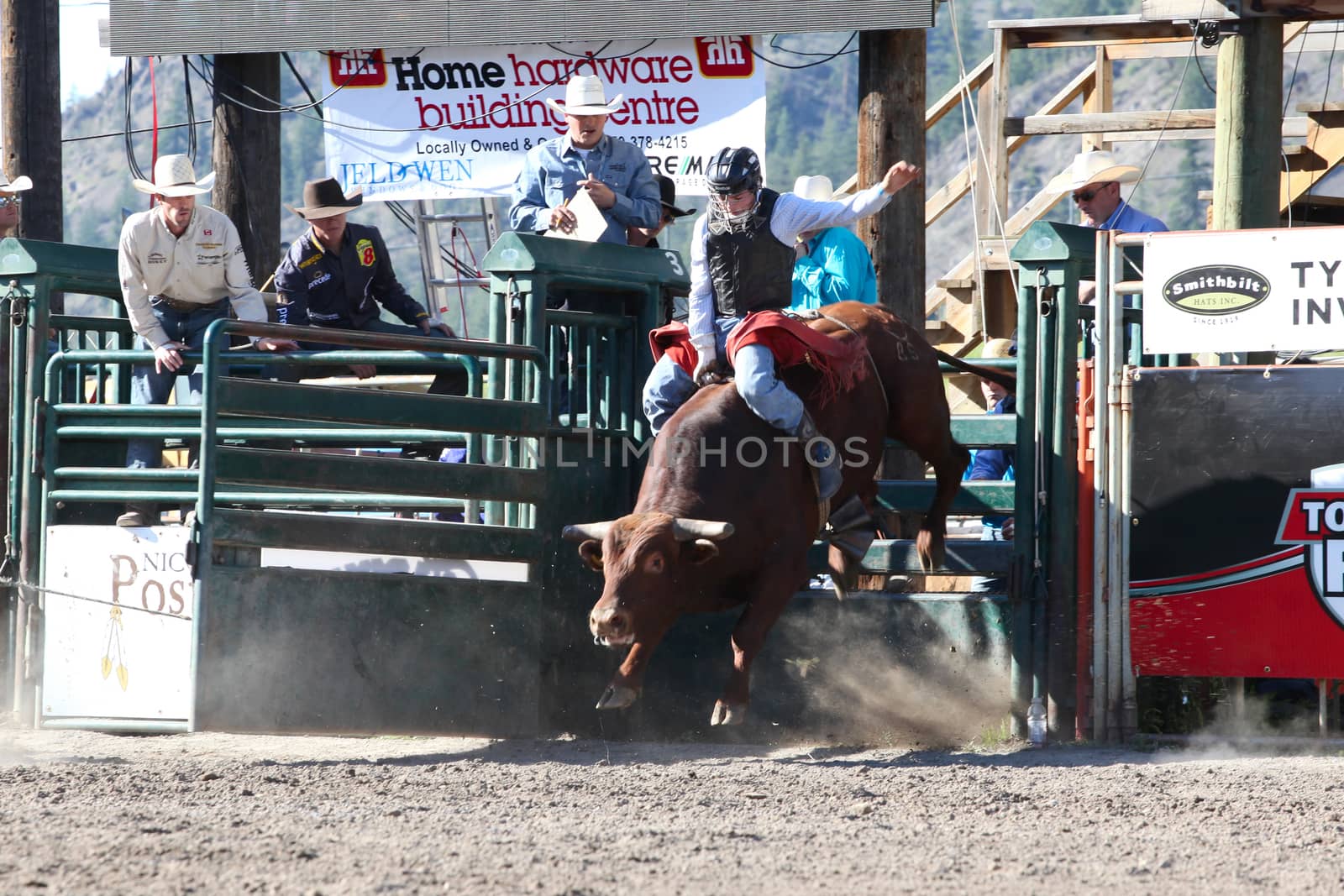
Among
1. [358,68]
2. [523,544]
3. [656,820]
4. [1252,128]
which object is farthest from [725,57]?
[656,820]

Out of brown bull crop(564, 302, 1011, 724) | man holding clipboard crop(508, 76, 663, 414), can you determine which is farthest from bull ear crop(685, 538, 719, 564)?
man holding clipboard crop(508, 76, 663, 414)

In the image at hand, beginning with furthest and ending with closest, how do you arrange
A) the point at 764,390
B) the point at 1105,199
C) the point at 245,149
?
the point at 245,149 → the point at 1105,199 → the point at 764,390

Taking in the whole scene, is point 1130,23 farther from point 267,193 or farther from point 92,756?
point 92,756

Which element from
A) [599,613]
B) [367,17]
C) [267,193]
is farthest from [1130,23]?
[599,613]

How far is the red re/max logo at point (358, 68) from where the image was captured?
11562mm

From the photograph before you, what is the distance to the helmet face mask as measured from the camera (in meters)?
6.89

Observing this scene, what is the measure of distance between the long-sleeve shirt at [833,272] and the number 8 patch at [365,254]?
92.1 inches

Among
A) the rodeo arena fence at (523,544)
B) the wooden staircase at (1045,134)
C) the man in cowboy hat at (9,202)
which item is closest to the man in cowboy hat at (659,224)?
the rodeo arena fence at (523,544)

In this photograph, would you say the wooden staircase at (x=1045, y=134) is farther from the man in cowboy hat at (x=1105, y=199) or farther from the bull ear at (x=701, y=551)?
the bull ear at (x=701, y=551)

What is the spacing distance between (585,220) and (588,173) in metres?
0.60

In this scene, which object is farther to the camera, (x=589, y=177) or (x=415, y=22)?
(x=415, y=22)

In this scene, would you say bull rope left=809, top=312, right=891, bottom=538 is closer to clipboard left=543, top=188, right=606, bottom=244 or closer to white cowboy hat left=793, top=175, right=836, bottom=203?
clipboard left=543, top=188, right=606, bottom=244

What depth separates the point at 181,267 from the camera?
319 inches

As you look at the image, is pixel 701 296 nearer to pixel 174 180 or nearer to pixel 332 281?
pixel 332 281
